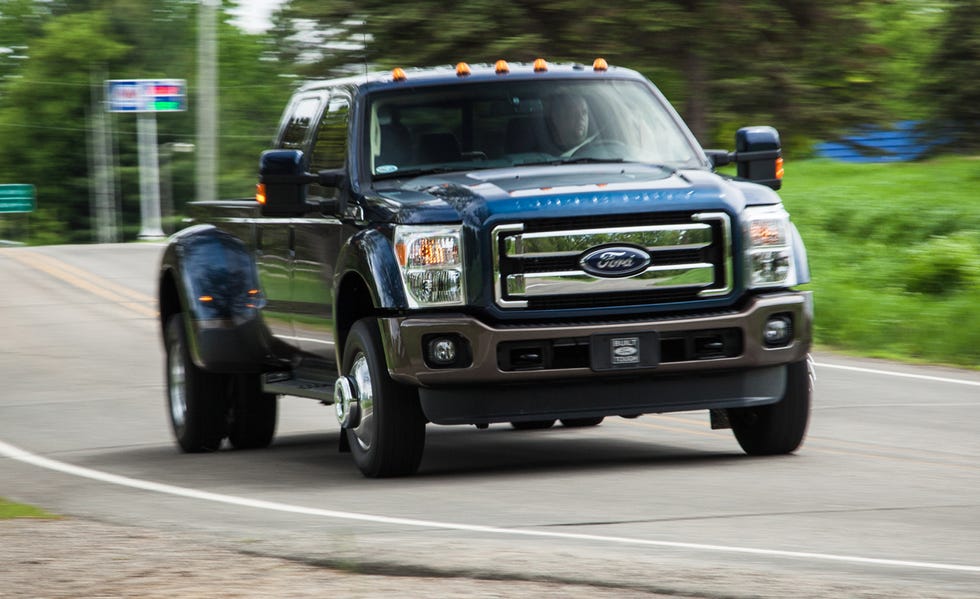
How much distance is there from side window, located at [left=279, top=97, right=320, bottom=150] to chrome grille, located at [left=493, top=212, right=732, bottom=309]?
7.96 ft

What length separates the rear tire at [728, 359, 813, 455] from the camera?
9.16m

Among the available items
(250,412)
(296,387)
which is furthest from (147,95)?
(296,387)

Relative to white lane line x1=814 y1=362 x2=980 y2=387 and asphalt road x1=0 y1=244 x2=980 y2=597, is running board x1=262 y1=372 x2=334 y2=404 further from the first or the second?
white lane line x1=814 y1=362 x2=980 y2=387

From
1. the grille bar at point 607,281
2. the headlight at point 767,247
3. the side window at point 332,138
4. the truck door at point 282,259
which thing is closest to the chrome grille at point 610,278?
the grille bar at point 607,281

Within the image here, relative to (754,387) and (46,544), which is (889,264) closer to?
(754,387)

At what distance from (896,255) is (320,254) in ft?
48.0

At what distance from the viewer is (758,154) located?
9461 millimetres

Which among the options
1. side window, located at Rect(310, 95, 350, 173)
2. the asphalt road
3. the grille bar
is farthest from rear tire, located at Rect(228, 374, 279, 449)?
the grille bar

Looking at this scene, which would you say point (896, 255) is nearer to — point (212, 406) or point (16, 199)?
point (212, 406)

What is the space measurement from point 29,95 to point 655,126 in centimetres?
8667

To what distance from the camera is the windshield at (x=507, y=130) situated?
951 centimetres

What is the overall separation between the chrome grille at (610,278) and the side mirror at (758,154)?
0.92 meters

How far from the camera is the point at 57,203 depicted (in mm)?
94125

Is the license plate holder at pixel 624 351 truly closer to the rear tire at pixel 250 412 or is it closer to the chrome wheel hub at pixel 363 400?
the chrome wheel hub at pixel 363 400
